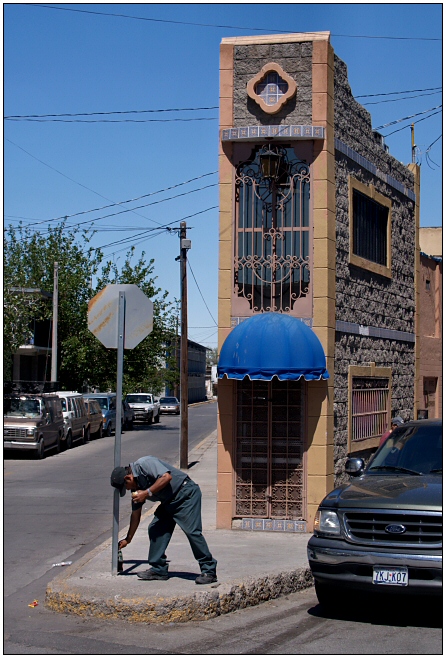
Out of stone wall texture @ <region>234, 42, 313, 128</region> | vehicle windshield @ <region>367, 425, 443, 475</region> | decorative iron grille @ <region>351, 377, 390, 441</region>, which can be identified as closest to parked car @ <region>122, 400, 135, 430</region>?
decorative iron grille @ <region>351, 377, 390, 441</region>

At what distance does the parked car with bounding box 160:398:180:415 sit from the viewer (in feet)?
201

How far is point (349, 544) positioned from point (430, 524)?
2.49ft

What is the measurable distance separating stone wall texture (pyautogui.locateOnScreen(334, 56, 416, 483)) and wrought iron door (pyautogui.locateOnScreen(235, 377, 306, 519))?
742 millimetres

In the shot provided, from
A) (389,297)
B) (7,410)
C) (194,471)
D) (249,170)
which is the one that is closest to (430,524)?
(249,170)

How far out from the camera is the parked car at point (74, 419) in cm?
2936

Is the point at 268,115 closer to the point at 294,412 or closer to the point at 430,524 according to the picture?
the point at 294,412

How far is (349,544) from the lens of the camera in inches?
286

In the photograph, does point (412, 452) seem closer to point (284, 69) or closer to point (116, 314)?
point (116, 314)

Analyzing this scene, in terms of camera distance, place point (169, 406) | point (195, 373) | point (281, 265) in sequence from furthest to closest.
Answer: point (195, 373) → point (169, 406) → point (281, 265)

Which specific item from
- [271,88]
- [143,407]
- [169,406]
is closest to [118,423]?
[271,88]

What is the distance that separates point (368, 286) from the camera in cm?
1403

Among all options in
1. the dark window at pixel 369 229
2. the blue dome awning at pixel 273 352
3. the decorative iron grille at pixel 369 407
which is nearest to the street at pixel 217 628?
the blue dome awning at pixel 273 352

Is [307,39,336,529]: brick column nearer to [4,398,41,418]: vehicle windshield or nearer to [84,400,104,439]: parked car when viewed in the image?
[4,398,41,418]: vehicle windshield

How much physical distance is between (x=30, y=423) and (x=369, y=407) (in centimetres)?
1382
